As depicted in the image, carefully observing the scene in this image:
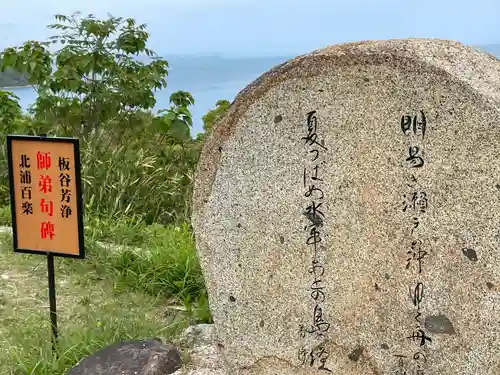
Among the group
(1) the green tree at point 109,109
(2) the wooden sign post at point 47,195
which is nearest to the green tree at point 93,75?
(1) the green tree at point 109,109

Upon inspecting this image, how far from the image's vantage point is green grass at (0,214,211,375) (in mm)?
3326

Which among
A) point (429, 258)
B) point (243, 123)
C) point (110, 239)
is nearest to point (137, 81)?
point (110, 239)

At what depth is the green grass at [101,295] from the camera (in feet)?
10.9

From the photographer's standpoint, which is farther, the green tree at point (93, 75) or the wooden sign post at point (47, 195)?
the green tree at point (93, 75)

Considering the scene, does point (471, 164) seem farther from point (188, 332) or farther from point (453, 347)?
point (188, 332)

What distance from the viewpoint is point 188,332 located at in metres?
3.52

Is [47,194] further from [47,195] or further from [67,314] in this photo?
[67,314]

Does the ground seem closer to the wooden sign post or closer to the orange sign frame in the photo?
the wooden sign post

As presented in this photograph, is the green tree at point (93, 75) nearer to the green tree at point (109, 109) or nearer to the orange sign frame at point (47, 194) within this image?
the green tree at point (109, 109)

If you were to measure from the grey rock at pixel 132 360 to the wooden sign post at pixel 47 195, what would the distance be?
417 mm

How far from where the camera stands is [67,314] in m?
3.91

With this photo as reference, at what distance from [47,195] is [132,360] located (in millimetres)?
983

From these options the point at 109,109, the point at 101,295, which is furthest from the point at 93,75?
the point at 101,295

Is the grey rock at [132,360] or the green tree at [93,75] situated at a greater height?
the green tree at [93,75]
